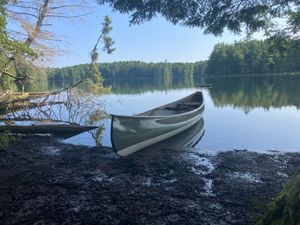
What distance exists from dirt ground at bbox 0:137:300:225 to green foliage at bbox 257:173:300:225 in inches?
30.4

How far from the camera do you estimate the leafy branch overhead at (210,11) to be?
541cm

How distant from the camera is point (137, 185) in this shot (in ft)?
24.6

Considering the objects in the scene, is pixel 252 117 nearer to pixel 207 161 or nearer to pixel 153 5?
Result: pixel 207 161

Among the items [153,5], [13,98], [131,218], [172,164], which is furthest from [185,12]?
[13,98]

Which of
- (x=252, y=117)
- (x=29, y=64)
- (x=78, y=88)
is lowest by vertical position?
(x=252, y=117)

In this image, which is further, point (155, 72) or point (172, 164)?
point (155, 72)

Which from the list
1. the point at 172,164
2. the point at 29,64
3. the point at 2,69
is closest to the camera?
the point at 172,164

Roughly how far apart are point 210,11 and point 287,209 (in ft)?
13.1

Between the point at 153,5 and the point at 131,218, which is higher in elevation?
the point at 153,5

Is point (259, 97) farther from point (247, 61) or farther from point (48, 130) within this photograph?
point (247, 61)

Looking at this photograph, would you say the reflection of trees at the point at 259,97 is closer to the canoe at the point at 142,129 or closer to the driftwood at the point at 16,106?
the canoe at the point at 142,129

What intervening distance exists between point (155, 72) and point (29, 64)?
15330 cm

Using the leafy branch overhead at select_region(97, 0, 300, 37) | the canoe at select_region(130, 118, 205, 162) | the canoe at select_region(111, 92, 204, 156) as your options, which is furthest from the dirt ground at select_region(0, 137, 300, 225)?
the leafy branch overhead at select_region(97, 0, 300, 37)

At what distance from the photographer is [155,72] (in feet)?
559
